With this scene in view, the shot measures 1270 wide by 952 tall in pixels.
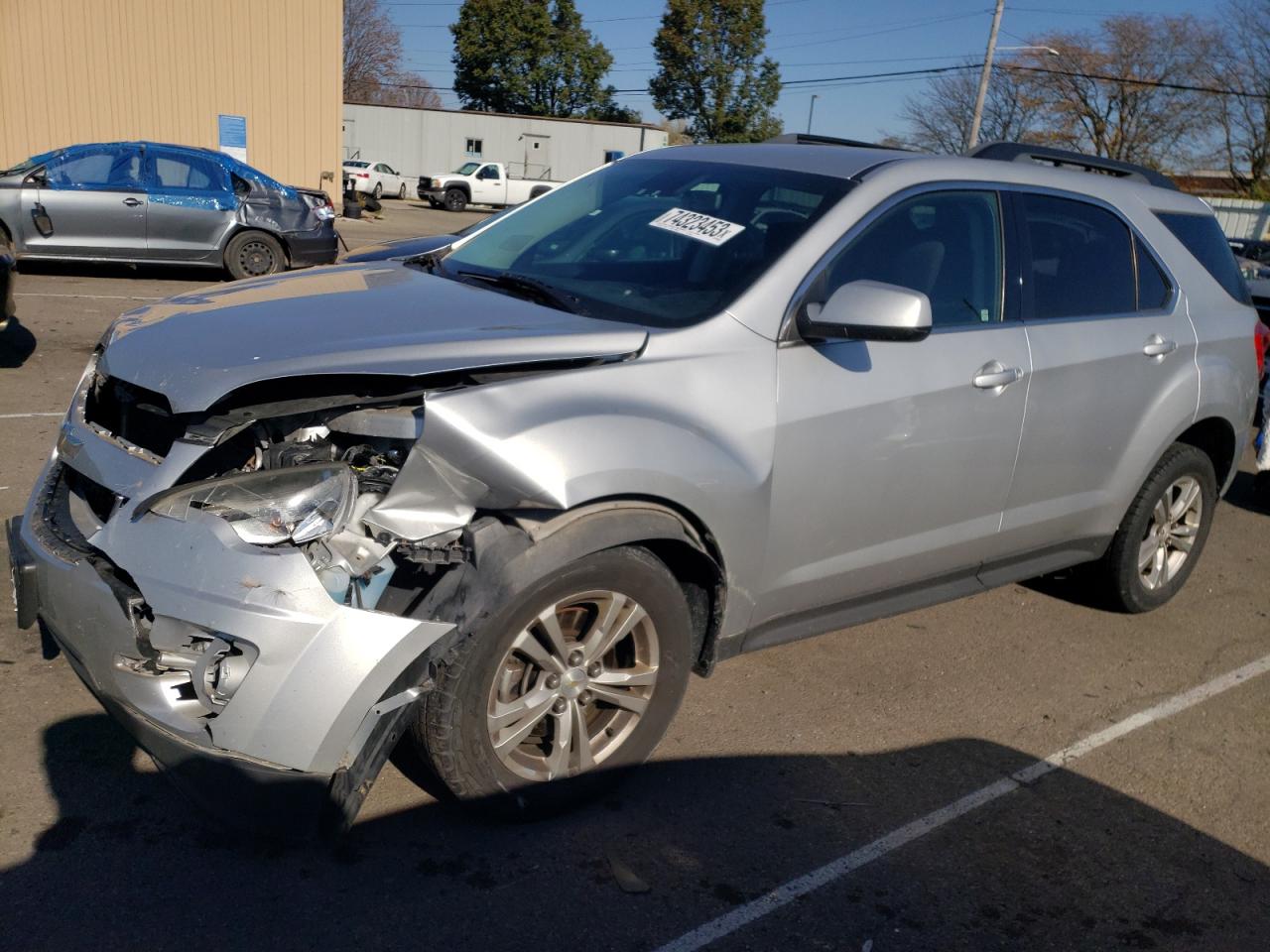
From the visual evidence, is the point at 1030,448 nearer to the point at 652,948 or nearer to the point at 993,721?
the point at 993,721

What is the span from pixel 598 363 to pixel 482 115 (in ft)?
157

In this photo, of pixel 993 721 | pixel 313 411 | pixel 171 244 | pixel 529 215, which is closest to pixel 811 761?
pixel 993 721

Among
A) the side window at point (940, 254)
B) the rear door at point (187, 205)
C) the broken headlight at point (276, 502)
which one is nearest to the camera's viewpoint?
the broken headlight at point (276, 502)

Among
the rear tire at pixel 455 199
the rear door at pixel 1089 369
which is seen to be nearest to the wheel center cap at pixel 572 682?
the rear door at pixel 1089 369

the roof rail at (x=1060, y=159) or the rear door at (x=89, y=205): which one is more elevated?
the roof rail at (x=1060, y=159)

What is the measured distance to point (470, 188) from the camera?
40.5 meters

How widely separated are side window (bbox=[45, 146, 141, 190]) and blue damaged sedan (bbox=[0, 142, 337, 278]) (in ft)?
0.04

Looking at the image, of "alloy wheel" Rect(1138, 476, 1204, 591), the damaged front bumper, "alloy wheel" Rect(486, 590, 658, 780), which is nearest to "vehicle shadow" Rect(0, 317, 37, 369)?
the damaged front bumper

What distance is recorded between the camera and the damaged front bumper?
2605 millimetres

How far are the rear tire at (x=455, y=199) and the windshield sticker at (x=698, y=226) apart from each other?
37701 millimetres

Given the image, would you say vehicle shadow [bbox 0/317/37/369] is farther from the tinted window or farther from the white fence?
the white fence

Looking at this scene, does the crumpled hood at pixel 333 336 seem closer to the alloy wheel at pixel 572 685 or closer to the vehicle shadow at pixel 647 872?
the alloy wheel at pixel 572 685

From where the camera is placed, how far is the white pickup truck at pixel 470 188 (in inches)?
1583

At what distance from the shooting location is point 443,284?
12.5ft
